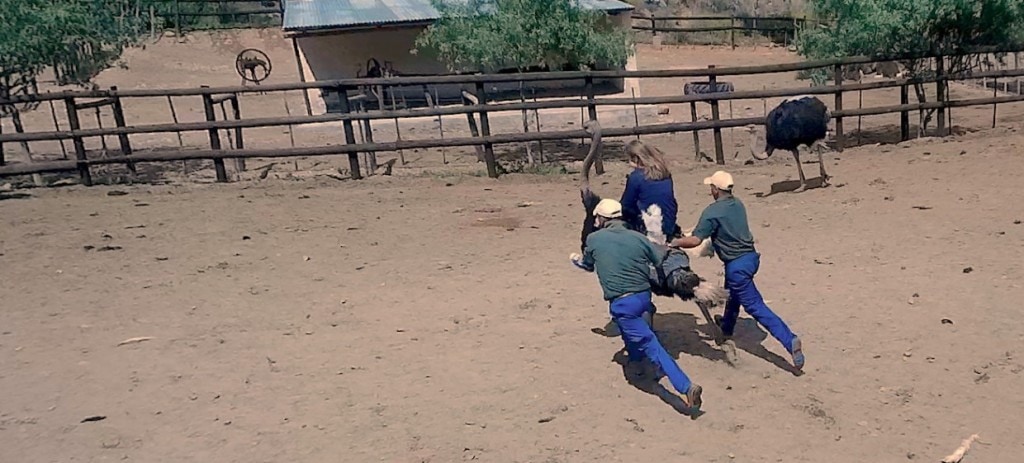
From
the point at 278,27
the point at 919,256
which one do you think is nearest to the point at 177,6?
the point at 278,27

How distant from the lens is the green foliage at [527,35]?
13344 mm

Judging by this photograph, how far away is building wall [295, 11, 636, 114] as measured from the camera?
61.1 ft

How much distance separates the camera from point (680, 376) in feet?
13.8

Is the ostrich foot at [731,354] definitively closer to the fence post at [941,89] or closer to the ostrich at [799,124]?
the ostrich at [799,124]

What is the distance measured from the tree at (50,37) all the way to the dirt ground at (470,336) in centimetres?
279

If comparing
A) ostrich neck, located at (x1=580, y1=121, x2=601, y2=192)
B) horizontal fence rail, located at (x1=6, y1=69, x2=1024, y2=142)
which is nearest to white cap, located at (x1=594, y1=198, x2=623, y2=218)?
ostrich neck, located at (x1=580, y1=121, x2=601, y2=192)

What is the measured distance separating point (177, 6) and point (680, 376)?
31.1 meters

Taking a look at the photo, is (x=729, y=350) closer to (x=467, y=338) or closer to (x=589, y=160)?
(x=589, y=160)

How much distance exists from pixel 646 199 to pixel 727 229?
0.48 metres

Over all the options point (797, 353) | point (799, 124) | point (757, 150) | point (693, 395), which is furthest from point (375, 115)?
point (693, 395)

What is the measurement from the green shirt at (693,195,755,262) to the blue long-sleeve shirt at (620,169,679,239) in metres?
0.23

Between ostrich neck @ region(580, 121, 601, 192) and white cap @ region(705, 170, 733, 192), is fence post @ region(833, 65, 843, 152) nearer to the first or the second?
ostrich neck @ region(580, 121, 601, 192)

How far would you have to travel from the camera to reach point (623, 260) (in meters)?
4.32

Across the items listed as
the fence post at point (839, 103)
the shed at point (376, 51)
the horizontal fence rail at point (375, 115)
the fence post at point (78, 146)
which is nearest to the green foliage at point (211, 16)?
the shed at point (376, 51)
